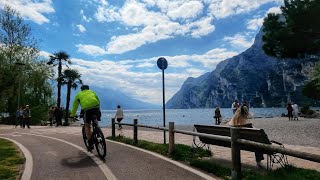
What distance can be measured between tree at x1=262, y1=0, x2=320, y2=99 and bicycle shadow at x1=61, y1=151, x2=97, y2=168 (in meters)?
20.2

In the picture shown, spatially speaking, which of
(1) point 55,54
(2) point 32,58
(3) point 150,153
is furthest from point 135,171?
(1) point 55,54

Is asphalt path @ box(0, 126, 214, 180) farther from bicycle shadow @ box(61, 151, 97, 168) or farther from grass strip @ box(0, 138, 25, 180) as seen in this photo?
grass strip @ box(0, 138, 25, 180)

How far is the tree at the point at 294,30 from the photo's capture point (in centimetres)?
2550

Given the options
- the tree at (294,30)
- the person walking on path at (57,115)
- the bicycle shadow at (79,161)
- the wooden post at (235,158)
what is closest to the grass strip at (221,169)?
the wooden post at (235,158)

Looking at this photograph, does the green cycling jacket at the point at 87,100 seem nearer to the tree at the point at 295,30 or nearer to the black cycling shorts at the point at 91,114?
the black cycling shorts at the point at 91,114

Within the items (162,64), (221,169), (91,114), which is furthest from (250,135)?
(162,64)

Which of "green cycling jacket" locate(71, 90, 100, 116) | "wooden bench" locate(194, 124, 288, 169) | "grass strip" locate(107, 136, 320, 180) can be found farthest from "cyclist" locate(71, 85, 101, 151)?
"wooden bench" locate(194, 124, 288, 169)

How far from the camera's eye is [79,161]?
995cm

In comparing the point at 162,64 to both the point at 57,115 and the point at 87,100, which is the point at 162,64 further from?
the point at 57,115

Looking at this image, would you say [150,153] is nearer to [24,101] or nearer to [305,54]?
[305,54]

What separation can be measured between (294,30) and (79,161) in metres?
21.2

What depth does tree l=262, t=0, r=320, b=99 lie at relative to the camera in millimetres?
25500

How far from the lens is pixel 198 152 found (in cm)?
1114

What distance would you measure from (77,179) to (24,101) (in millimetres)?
47201
